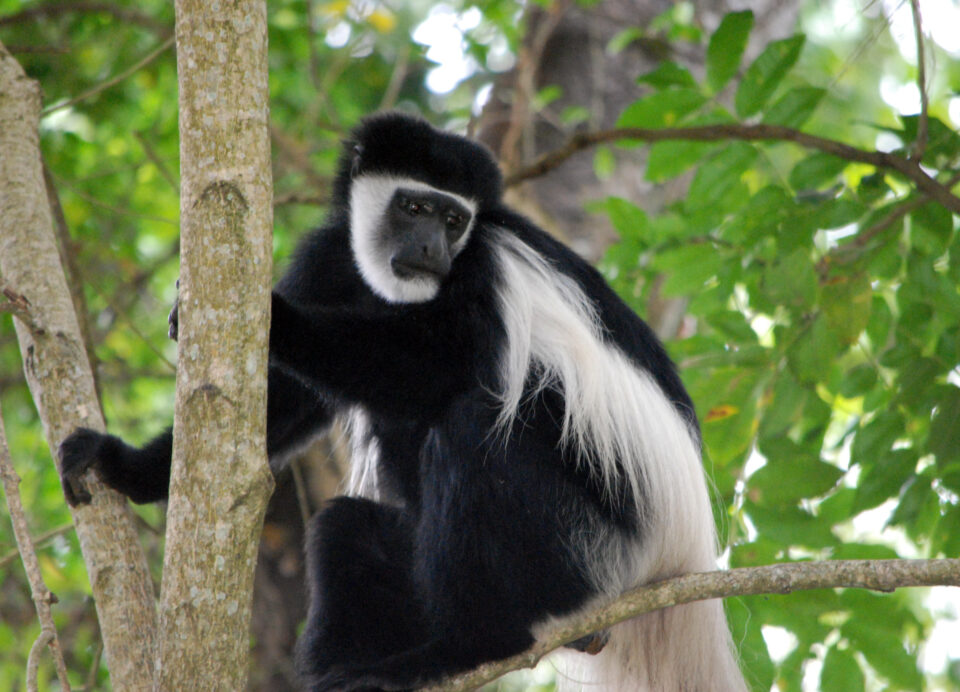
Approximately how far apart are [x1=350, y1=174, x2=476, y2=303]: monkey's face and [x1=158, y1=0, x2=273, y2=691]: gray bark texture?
708 millimetres

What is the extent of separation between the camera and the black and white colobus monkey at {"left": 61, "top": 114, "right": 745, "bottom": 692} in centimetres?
197

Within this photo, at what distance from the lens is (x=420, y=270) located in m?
2.34

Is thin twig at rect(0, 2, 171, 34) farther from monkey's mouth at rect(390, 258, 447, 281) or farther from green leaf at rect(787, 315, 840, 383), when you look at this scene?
green leaf at rect(787, 315, 840, 383)

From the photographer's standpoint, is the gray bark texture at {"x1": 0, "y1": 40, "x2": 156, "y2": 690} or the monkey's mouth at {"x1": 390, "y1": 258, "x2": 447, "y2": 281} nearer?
the gray bark texture at {"x1": 0, "y1": 40, "x2": 156, "y2": 690}

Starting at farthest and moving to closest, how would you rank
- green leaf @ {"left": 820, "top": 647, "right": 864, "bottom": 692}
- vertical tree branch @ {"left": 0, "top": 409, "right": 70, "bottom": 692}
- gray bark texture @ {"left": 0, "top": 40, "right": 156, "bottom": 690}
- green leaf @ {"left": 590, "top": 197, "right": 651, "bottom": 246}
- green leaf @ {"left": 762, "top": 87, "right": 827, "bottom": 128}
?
green leaf @ {"left": 590, "top": 197, "right": 651, "bottom": 246}, green leaf @ {"left": 762, "top": 87, "right": 827, "bottom": 128}, green leaf @ {"left": 820, "top": 647, "right": 864, "bottom": 692}, gray bark texture @ {"left": 0, "top": 40, "right": 156, "bottom": 690}, vertical tree branch @ {"left": 0, "top": 409, "right": 70, "bottom": 692}

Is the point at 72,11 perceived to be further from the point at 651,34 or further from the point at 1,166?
the point at 651,34

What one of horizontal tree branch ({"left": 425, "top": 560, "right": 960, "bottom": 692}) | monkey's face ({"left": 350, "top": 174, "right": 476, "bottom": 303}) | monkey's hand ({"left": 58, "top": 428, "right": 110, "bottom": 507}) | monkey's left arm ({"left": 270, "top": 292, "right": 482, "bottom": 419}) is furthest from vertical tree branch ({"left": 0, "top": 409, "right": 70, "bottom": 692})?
monkey's face ({"left": 350, "top": 174, "right": 476, "bottom": 303})

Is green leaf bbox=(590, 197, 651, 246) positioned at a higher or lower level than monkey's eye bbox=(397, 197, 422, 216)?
lower

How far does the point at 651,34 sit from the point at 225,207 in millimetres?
2765

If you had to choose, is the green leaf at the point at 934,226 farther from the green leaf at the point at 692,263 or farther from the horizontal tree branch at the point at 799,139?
the green leaf at the point at 692,263

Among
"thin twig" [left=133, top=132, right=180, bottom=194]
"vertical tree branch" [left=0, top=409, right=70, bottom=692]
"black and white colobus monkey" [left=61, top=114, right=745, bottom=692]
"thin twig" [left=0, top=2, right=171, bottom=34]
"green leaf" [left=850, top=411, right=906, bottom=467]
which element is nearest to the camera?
"vertical tree branch" [left=0, top=409, right=70, bottom=692]

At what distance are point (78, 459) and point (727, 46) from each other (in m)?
1.82

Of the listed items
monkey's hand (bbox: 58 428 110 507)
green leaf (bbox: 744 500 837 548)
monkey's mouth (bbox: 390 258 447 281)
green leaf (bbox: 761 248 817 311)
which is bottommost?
green leaf (bbox: 744 500 837 548)

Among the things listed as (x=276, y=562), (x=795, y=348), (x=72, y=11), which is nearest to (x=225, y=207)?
(x=795, y=348)
